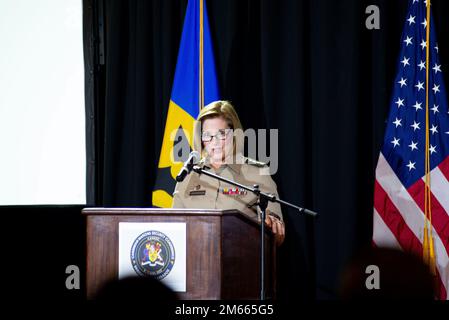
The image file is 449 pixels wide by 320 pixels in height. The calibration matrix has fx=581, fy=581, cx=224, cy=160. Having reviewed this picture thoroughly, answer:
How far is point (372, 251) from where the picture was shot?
3.78 ft

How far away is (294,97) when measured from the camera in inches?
165

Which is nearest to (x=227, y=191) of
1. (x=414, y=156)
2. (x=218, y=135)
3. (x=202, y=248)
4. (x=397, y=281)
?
(x=218, y=135)

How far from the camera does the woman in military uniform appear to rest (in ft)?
11.0

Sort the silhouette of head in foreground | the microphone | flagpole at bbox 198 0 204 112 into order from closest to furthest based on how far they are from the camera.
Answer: the silhouette of head in foreground
the microphone
flagpole at bbox 198 0 204 112

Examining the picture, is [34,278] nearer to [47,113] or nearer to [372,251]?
[47,113]

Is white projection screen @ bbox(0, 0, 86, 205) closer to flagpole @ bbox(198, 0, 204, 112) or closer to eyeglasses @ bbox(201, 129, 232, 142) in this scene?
flagpole @ bbox(198, 0, 204, 112)

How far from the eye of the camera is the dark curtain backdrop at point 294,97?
4.11 metres

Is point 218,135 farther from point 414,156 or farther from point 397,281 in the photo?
point 397,281

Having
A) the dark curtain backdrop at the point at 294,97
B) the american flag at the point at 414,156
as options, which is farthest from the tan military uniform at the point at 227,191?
the american flag at the point at 414,156

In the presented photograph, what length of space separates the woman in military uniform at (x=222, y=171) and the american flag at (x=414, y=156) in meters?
0.89

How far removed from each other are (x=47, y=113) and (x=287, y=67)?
1838 mm

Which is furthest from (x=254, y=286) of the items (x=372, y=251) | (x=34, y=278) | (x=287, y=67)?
(x=34, y=278)

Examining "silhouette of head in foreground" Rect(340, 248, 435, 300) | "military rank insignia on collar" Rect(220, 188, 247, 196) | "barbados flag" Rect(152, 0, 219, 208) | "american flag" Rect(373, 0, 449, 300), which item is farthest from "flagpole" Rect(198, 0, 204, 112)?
"silhouette of head in foreground" Rect(340, 248, 435, 300)

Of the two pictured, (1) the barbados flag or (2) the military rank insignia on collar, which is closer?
(2) the military rank insignia on collar
